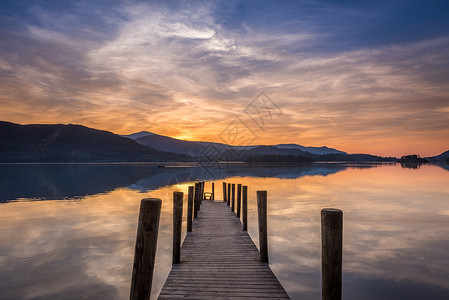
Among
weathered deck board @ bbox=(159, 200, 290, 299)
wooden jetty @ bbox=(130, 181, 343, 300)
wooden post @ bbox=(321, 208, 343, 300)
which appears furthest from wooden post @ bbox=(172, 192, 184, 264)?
wooden post @ bbox=(321, 208, 343, 300)

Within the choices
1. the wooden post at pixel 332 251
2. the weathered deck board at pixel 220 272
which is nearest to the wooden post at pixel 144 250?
the weathered deck board at pixel 220 272

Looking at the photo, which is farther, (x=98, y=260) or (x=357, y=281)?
(x=98, y=260)

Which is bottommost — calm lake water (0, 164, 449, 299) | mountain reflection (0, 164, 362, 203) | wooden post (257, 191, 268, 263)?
calm lake water (0, 164, 449, 299)

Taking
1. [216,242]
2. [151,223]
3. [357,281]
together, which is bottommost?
[357,281]

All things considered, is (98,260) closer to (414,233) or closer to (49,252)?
(49,252)

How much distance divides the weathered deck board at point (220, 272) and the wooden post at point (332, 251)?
181cm

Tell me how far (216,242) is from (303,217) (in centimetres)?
1146

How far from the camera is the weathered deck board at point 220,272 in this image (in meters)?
6.53

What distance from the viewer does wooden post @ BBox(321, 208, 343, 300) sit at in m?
4.78

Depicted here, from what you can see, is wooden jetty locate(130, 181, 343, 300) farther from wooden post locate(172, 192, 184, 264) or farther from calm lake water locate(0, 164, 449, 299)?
calm lake water locate(0, 164, 449, 299)

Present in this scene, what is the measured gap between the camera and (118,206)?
2430 centimetres

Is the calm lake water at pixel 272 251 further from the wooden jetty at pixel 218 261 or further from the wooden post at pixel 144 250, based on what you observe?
the wooden post at pixel 144 250

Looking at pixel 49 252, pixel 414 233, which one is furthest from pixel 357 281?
pixel 49 252

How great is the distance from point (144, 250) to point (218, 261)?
4.27 meters
